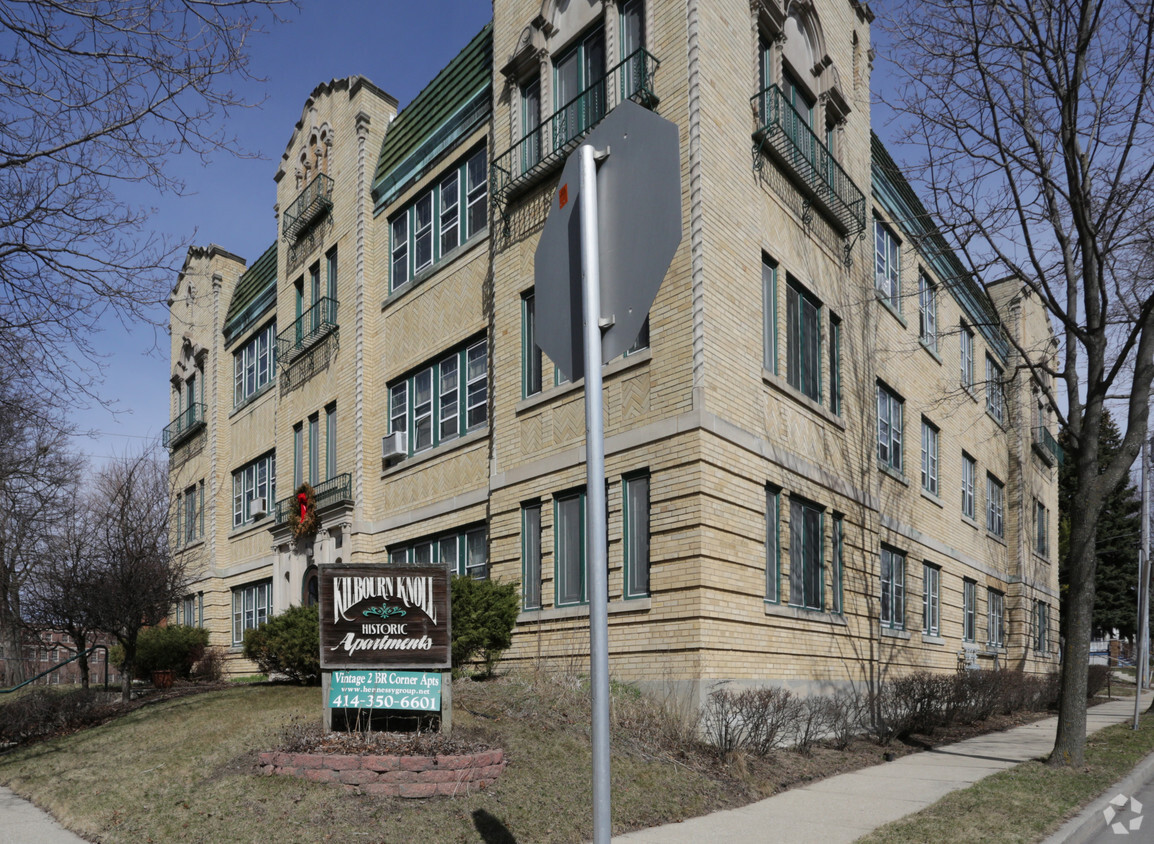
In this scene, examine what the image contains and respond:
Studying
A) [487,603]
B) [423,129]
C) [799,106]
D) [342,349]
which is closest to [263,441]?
[342,349]

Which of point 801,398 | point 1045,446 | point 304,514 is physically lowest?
point 304,514

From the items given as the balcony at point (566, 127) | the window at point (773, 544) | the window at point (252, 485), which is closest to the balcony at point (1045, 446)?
the window at point (773, 544)

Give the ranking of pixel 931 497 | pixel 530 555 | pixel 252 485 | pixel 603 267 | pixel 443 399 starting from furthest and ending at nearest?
pixel 252 485 → pixel 931 497 → pixel 443 399 → pixel 530 555 → pixel 603 267

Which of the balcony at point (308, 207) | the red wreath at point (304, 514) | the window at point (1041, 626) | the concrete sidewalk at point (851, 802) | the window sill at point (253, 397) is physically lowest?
the window at point (1041, 626)

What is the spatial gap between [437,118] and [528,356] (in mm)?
6984

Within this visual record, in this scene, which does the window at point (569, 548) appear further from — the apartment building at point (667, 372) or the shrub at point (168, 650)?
the shrub at point (168, 650)

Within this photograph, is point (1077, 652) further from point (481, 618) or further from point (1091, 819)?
point (481, 618)

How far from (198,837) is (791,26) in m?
16.0

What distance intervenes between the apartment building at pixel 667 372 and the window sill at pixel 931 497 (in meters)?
0.14

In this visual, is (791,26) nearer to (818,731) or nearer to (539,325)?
(818,731)

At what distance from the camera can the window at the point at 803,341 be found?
57.0 feet

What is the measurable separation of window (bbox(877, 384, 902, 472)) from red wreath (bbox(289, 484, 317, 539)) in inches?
511

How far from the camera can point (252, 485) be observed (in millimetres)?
31688

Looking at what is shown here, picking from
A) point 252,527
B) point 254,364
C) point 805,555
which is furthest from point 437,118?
point 252,527
